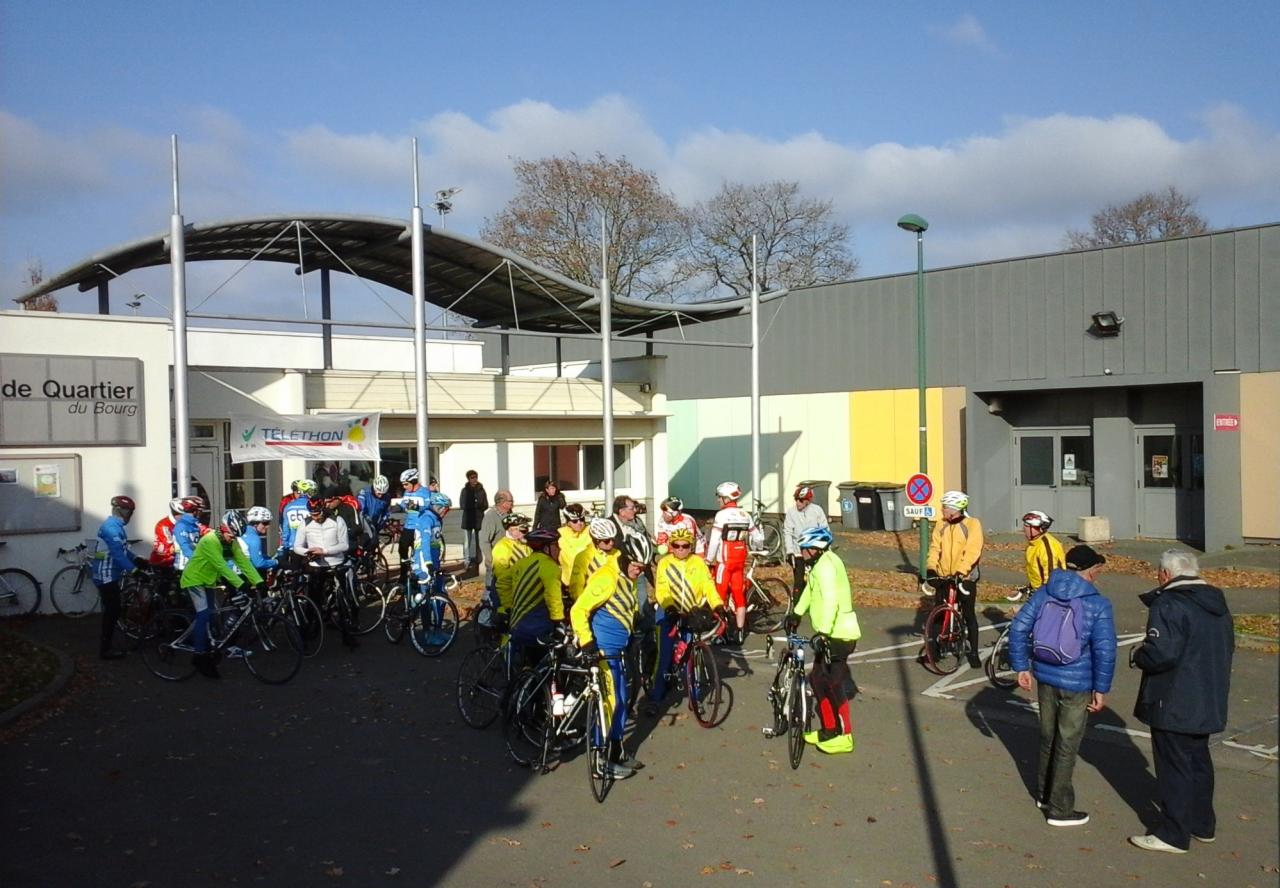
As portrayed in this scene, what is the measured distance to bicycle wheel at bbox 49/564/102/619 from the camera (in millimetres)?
15267

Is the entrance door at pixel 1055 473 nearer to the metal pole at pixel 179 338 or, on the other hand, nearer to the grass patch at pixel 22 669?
the metal pole at pixel 179 338

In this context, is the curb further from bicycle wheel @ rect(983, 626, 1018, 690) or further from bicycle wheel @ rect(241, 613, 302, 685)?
bicycle wheel @ rect(983, 626, 1018, 690)

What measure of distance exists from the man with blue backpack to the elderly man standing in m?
0.31

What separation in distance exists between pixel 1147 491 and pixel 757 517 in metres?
8.47

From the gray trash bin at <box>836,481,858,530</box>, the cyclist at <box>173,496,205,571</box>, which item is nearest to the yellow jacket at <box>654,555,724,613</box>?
the cyclist at <box>173,496,205,571</box>

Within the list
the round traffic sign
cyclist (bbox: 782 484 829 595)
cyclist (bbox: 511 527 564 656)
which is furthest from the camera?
the round traffic sign

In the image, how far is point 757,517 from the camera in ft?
73.7

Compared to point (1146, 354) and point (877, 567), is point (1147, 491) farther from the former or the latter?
point (877, 567)

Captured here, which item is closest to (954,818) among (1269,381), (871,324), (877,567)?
(877,567)

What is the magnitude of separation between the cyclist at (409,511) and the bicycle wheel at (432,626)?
1.01m

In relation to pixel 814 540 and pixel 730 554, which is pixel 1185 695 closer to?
pixel 814 540

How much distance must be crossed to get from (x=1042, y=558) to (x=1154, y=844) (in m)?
4.33

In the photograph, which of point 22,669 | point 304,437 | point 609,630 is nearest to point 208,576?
→ point 22,669

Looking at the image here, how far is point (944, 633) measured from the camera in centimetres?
1151
